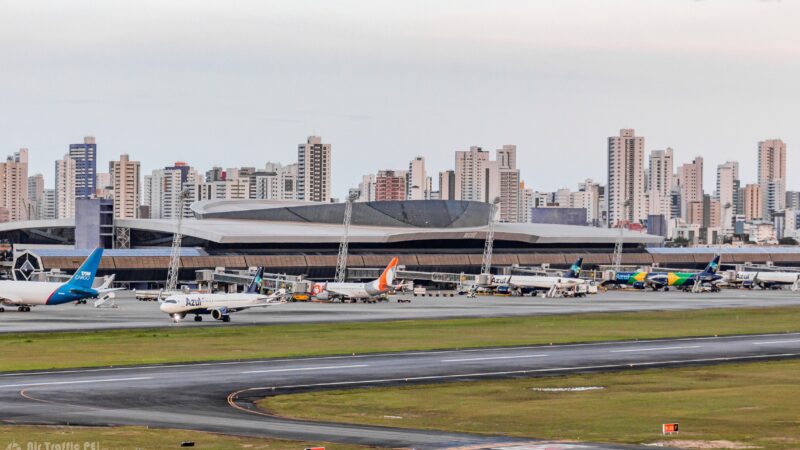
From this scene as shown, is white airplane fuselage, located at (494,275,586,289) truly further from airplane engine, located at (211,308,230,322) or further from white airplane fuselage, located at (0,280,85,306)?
white airplane fuselage, located at (0,280,85,306)

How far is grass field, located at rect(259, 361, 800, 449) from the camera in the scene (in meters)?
46.2

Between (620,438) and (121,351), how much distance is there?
42.9m

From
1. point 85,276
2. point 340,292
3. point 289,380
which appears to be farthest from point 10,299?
point 289,380

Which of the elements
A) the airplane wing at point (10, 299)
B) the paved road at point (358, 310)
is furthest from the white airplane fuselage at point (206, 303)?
the airplane wing at point (10, 299)

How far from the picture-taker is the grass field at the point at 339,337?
250ft

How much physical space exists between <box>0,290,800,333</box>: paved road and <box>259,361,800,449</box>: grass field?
47.3 m

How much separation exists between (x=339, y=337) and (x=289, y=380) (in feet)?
97.1

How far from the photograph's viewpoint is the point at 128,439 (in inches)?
1681

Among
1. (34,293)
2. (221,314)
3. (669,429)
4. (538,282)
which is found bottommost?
(669,429)

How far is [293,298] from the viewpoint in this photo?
163250mm

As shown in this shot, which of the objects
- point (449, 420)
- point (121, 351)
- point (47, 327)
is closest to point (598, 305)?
point (47, 327)

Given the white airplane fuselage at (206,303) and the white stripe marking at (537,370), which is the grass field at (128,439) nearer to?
the white stripe marking at (537,370)

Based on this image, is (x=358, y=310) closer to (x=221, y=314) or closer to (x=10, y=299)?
(x=221, y=314)

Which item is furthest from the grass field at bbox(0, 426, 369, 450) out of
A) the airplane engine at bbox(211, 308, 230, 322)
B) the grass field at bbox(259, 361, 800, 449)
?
the airplane engine at bbox(211, 308, 230, 322)
